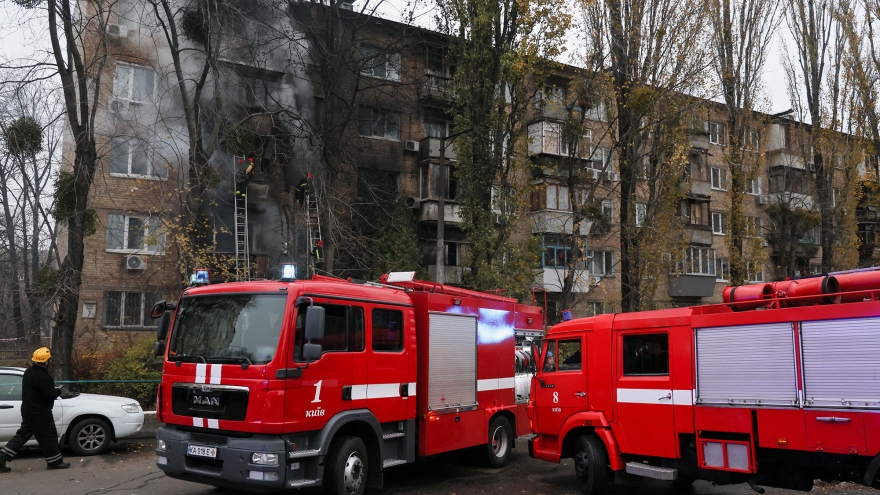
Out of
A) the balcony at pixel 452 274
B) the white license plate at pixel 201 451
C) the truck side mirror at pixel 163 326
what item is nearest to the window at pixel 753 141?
the balcony at pixel 452 274

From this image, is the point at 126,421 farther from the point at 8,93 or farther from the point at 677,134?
the point at 677,134

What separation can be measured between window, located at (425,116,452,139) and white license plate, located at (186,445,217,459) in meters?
23.3

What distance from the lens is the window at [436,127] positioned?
98.1ft

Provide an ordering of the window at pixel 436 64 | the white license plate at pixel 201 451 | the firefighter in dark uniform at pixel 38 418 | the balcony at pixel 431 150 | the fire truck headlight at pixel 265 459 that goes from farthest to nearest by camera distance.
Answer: the window at pixel 436 64, the balcony at pixel 431 150, the firefighter in dark uniform at pixel 38 418, the white license plate at pixel 201 451, the fire truck headlight at pixel 265 459

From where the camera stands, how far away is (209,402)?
7.77 meters

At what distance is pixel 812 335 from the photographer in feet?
24.0

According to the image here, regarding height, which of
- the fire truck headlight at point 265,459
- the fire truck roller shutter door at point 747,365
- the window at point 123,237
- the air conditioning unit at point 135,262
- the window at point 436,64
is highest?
the window at point 436,64

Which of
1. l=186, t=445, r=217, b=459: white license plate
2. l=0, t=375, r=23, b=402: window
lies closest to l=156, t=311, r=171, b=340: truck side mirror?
l=186, t=445, r=217, b=459: white license plate

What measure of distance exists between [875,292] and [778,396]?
153 cm

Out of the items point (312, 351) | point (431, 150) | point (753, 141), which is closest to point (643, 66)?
point (753, 141)

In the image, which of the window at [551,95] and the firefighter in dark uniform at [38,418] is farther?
the window at [551,95]

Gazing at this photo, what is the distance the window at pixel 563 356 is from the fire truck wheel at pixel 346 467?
3.36 metres

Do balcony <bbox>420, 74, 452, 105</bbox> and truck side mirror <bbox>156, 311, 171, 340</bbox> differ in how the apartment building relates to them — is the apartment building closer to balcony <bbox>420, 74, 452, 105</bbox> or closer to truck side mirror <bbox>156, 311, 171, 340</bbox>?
balcony <bbox>420, 74, 452, 105</bbox>

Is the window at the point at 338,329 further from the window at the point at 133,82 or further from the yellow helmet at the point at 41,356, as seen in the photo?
the window at the point at 133,82
